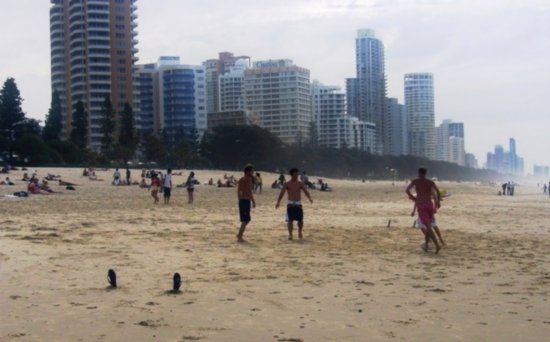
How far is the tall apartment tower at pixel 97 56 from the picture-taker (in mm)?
114688

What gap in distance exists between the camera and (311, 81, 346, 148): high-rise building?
154 meters

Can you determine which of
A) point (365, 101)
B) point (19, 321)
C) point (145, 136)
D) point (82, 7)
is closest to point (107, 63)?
point (82, 7)

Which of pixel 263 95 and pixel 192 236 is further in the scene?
pixel 263 95

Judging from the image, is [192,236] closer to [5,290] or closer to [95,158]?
[5,290]

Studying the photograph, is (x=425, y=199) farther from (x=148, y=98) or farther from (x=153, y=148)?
(x=148, y=98)

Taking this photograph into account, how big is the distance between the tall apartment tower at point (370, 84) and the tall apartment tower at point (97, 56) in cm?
7779

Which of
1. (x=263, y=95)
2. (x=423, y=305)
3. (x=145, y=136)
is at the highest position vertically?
(x=263, y=95)

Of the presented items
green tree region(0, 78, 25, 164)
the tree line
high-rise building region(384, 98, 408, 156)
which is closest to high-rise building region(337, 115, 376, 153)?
the tree line

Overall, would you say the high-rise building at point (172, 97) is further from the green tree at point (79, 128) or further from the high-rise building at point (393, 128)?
the high-rise building at point (393, 128)

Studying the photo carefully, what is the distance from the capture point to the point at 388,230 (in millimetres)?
14906

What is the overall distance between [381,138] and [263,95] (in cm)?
4666

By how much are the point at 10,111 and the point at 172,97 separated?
68993 millimetres

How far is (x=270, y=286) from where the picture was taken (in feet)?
24.2

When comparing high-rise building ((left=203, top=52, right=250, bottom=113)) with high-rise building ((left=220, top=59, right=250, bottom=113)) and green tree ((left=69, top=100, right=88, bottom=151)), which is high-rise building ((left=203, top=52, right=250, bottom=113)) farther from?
green tree ((left=69, top=100, right=88, bottom=151))
